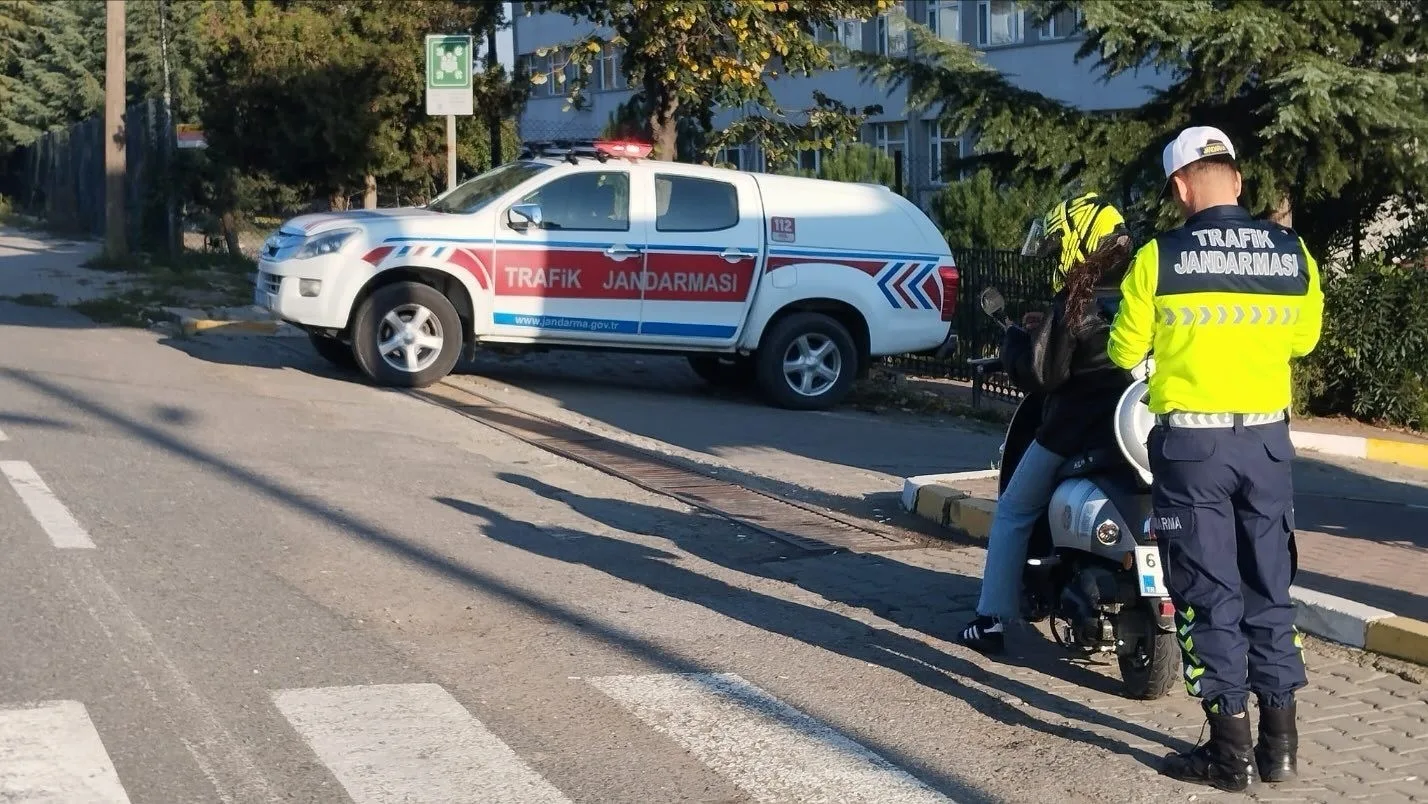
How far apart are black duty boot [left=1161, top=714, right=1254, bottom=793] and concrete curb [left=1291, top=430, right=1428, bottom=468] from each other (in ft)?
26.4

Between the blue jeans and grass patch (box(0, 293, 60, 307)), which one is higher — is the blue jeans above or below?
below

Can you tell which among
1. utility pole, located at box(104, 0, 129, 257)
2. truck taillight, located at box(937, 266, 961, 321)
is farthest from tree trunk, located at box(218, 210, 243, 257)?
truck taillight, located at box(937, 266, 961, 321)

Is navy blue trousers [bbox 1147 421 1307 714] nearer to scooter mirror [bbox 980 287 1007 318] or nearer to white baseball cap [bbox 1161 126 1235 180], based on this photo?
white baseball cap [bbox 1161 126 1235 180]

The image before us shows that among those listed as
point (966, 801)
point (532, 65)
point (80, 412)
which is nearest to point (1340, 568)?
point (966, 801)

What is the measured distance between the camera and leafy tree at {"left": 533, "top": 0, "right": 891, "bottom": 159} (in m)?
16.2

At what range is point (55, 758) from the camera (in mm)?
4875

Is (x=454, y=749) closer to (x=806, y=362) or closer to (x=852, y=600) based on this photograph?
(x=852, y=600)

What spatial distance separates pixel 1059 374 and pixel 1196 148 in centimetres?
107

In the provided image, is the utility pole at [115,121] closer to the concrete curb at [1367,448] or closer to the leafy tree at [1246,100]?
the leafy tree at [1246,100]

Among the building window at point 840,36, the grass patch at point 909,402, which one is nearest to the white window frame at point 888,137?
the building window at point 840,36

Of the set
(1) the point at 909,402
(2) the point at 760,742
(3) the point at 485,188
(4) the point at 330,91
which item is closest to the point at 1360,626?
(2) the point at 760,742

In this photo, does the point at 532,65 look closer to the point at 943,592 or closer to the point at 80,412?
the point at 80,412

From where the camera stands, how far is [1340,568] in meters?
7.90

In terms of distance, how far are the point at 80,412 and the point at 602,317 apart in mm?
4218
